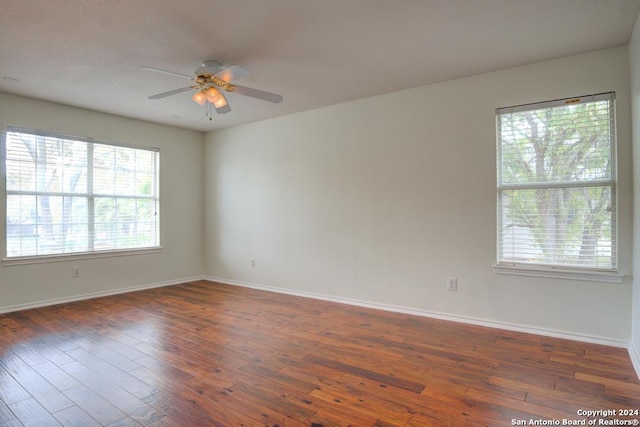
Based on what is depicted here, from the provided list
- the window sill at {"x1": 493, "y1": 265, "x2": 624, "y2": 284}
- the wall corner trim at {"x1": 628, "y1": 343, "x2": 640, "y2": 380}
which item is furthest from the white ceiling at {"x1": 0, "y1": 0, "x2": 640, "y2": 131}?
the wall corner trim at {"x1": 628, "y1": 343, "x2": 640, "y2": 380}

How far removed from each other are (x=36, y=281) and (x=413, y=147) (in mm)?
4757

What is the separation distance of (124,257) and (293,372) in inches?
147

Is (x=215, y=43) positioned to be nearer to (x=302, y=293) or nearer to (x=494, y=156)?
(x=494, y=156)

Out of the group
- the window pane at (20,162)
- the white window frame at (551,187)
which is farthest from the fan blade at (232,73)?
the window pane at (20,162)

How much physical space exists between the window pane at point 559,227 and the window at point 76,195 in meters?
4.87

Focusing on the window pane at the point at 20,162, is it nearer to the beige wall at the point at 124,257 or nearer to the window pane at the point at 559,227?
Answer: the beige wall at the point at 124,257

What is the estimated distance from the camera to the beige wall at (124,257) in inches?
166

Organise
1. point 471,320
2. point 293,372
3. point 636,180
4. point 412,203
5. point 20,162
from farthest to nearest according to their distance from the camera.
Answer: point 20,162 → point 412,203 → point 471,320 → point 636,180 → point 293,372

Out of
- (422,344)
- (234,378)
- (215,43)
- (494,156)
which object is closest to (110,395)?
(234,378)

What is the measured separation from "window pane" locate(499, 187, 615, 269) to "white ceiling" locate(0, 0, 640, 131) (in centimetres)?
125

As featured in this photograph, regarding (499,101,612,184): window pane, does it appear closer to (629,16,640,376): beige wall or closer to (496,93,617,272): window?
(496,93,617,272): window

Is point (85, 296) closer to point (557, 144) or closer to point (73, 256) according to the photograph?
point (73, 256)

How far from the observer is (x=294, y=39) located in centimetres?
283

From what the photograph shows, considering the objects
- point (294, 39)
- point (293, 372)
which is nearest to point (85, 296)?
point (293, 372)
